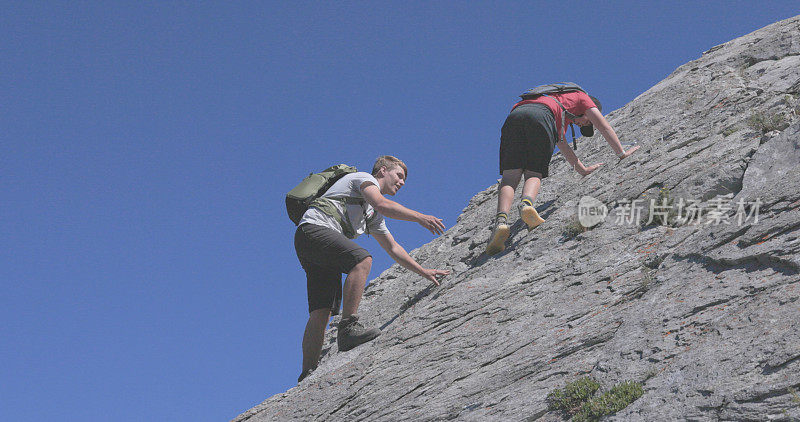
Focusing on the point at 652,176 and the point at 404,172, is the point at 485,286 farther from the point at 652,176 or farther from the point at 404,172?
the point at 652,176

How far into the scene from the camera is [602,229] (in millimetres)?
9023

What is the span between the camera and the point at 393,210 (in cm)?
907

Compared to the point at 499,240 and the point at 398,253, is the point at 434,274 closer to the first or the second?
the point at 398,253

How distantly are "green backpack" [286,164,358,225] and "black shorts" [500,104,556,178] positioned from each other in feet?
8.00

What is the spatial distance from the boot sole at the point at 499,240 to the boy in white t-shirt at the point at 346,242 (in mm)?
974

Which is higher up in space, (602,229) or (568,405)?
(602,229)

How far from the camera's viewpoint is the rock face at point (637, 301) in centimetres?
544

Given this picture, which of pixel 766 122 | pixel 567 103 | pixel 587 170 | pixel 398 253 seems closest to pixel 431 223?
pixel 398 253

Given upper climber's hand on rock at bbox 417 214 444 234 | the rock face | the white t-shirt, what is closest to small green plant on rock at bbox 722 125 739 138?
the rock face

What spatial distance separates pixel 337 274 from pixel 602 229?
12.7 feet

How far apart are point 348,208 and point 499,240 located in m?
2.27

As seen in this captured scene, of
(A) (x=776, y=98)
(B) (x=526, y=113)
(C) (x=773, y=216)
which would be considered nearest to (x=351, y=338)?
(B) (x=526, y=113)

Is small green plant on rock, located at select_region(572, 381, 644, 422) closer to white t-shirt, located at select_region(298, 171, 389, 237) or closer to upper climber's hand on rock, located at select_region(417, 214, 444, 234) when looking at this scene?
upper climber's hand on rock, located at select_region(417, 214, 444, 234)

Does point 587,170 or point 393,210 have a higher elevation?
point 393,210
